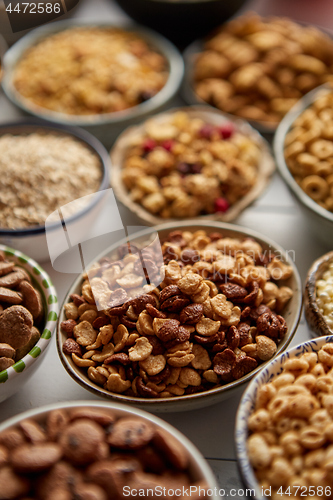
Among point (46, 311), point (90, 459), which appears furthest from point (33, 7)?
point (90, 459)

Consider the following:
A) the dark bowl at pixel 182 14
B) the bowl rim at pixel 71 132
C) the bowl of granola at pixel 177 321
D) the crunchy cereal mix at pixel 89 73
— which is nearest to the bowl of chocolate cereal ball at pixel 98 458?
the bowl of granola at pixel 177 321

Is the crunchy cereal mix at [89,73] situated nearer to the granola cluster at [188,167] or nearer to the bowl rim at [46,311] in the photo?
the granola cluster at [188,167]

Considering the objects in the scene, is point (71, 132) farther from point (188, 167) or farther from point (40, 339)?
point (40, 339)

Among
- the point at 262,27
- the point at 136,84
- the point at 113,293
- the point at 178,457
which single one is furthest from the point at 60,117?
the point at 178,457

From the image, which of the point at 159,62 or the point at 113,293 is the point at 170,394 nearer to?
the point at 113,293

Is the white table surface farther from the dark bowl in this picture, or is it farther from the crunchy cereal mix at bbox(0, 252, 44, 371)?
the dark bowl
